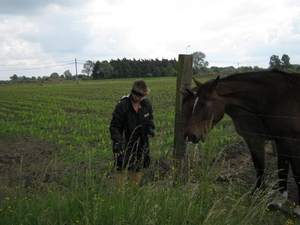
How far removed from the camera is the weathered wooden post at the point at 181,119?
4.62m

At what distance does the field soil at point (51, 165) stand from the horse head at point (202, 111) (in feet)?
3.89

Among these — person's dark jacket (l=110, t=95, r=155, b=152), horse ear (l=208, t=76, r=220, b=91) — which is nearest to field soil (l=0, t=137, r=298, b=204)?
person's dark jacket (l=110, t=95, r=155, b=152)

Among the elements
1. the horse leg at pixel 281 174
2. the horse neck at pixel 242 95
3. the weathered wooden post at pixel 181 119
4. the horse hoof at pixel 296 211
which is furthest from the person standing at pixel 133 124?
the horse hoof at pixel 296 211

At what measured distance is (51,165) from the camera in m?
7.60

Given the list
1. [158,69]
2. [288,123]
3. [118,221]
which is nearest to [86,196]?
[118,221]

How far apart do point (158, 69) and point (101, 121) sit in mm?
65526

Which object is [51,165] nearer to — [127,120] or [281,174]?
[127,120]

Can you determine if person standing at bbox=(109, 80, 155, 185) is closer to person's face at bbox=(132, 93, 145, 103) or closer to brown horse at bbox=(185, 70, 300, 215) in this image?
person's face at bbox=(132, 93, 145, 103)

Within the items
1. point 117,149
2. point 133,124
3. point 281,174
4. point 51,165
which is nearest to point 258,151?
point 281,174

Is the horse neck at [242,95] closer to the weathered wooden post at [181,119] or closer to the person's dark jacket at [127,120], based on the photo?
the weathered wooden post at [181,119]

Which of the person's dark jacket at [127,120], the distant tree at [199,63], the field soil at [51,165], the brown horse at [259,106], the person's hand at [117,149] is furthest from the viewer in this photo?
the distant tree at [199,63]

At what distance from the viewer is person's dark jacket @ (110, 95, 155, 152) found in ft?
15.4

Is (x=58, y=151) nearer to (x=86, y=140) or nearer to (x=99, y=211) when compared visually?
(x=86, y=140)

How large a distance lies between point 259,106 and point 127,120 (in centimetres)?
191
